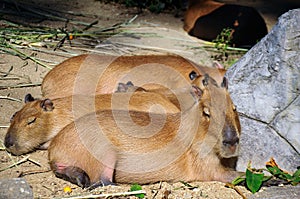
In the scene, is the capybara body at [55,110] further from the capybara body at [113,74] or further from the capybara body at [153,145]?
the capybara body at [113,74]

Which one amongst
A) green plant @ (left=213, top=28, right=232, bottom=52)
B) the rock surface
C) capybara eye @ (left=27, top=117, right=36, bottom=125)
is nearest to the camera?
the rock surface

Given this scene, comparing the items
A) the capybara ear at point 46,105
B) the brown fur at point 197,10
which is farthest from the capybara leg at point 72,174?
the brown fur at point 197,10

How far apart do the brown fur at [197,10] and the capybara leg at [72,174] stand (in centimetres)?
387

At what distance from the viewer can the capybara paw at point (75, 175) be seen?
3.69 metres

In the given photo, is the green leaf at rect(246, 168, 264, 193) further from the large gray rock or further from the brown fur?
the brown fur

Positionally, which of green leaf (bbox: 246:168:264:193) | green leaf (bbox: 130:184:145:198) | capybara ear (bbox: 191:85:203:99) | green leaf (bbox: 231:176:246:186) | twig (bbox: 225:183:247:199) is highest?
capybara ear (bbox: 191:85:203:99)

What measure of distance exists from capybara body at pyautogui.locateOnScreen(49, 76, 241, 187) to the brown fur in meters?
3.41

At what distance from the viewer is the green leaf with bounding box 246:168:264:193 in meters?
3.68

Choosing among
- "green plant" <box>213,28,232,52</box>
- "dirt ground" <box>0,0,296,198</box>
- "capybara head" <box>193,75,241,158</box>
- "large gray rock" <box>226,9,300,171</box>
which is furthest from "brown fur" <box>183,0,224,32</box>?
"capybara head" <box>193,75,241,158</box>

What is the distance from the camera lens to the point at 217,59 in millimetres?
6312

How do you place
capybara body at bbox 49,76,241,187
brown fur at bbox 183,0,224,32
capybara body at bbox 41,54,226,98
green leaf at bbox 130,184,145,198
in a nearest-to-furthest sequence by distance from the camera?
1. green leaf at bbox 130,184,145,198
2. capybara body at bbox 49,76,241,187
3. capybara body at bbox 41,54,226,98
4. brown fur at bbox 183,0,224,32

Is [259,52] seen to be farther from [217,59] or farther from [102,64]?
[217,59]

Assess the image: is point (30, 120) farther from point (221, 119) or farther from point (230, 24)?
point (230, 24)

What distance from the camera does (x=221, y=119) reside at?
145 inches
